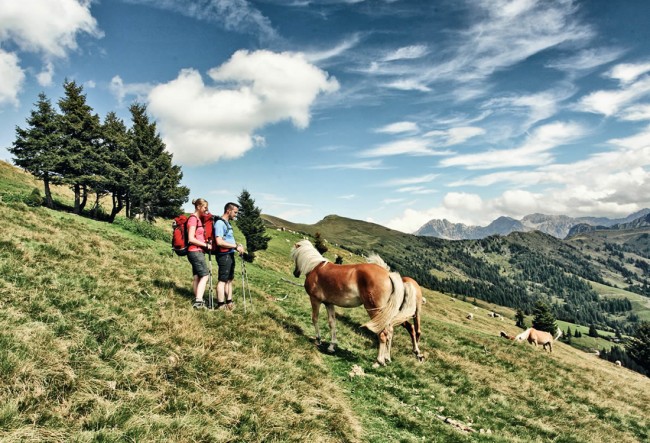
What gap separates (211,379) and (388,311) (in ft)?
20.5

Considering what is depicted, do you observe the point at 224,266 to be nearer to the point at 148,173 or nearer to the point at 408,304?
the point at 408,304

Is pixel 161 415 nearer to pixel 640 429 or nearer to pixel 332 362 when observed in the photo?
pixel 332 362

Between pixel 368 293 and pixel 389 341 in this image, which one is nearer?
pixel 368 293

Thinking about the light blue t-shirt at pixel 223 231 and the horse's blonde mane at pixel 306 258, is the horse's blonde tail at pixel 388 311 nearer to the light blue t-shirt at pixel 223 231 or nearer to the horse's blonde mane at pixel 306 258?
the horse's blonde mane at pixel 306 258

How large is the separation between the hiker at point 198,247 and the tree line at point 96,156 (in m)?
33.0

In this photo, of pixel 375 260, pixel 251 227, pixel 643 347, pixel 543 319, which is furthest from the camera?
pixel 643 347

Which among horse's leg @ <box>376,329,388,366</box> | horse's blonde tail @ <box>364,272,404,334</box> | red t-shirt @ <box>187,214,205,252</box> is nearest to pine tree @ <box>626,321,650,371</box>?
horse's leg @ <box>376,329,388,366</box>

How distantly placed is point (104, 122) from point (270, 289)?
3692 centimetres

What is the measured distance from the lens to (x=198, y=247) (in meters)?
11.0

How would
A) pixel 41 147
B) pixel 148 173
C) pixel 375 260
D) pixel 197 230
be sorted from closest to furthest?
pixel 197 230 → pixel 375 260 → pixel 41 147 → pixel 148 173

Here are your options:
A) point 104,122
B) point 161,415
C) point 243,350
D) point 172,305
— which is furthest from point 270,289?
point 104,122

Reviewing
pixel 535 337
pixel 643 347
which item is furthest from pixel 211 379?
pixel 643 347

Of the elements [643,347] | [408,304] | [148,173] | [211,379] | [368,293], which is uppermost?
[148,173]

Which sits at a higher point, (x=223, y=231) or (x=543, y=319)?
(x=223, y=231)
